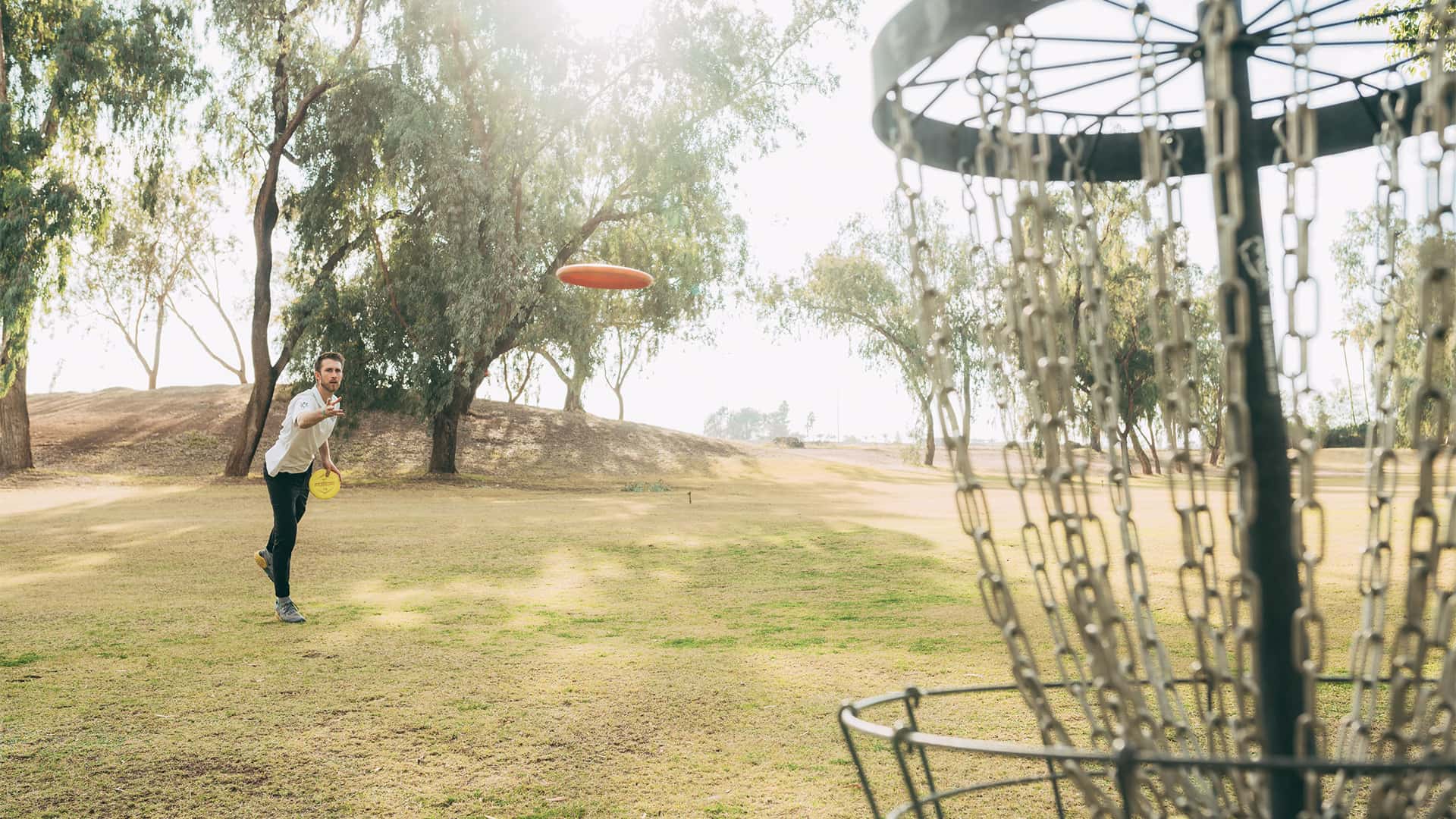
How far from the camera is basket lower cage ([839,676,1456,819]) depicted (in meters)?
1.10

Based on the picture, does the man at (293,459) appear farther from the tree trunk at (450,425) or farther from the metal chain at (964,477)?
the tree trunk at (450,425)

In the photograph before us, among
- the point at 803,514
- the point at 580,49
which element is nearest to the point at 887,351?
the point at 580,49

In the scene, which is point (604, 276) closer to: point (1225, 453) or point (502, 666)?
point (502, 666)

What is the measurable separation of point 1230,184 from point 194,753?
404 cm

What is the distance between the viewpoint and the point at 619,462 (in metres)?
30.6

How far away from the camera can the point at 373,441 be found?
29.7m

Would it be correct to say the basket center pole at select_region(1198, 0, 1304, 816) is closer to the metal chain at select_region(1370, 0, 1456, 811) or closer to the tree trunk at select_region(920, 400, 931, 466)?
the metal chain at select_region(1370, 0, 1456, 811)

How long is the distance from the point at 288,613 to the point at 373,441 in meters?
24.4

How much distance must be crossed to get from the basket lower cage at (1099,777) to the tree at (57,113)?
22694mm

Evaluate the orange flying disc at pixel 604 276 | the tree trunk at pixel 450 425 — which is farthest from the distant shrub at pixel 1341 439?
the orange flying disc at pixel 604 276

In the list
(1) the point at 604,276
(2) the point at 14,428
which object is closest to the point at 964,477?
(1) the point at 604,276

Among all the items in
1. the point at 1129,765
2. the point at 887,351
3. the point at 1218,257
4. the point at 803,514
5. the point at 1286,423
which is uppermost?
the point at 887,351

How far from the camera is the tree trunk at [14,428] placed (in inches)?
909

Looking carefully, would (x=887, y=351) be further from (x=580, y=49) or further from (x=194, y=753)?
(x=194, y=753)
